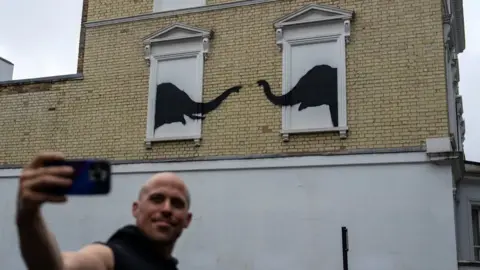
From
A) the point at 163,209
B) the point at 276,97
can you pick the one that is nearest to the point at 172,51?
the point at 276,97

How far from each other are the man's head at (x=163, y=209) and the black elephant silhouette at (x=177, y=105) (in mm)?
9772

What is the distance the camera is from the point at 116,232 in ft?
8.46

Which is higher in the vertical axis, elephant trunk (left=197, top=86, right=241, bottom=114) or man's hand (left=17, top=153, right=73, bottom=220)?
elephant trunk (left=197, top=86, right=241, bottom=114)

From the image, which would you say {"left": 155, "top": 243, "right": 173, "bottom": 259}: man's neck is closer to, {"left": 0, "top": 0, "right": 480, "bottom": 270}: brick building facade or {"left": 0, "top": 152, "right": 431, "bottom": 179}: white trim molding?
{"left": 0, "top": 0, "right": 480, "bottom": 270}: brick building facade

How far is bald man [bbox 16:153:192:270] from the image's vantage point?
172 cm

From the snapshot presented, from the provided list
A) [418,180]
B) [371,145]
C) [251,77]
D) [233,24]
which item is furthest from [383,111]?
[233,24]

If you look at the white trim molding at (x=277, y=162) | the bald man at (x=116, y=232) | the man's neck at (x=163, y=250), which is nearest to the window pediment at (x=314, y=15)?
the white trim molding at (x=277, y=162)

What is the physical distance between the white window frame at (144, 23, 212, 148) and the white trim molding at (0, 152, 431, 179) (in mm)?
560

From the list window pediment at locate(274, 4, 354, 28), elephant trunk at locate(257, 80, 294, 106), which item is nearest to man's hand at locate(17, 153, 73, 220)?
elephant trunk at locate(257, 80, 294, 106)

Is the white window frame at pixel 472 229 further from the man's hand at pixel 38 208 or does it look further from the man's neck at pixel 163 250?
Answer: the man's hand at pixel 38 208

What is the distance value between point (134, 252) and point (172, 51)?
11.1m

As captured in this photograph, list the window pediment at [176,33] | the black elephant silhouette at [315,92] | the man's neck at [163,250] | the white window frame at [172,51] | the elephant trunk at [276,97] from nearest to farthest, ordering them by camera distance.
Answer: the man's neck at [163,250] → the black elephant silhouette at [315,92] → the elephant trunk at [276,97] → the white window frame at [172,51] → the window pediment at [176,33]

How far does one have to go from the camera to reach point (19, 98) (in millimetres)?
14516

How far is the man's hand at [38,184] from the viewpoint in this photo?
169cm
